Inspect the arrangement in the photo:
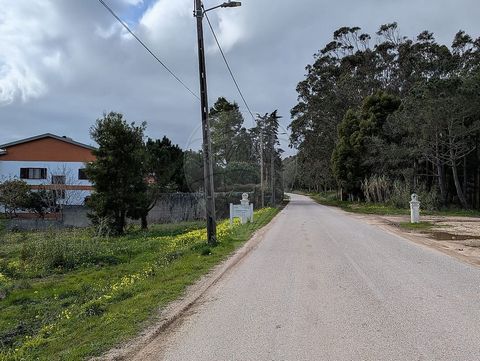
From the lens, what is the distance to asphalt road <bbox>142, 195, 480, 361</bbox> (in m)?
5.19

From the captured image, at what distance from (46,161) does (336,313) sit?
48040 millimetres

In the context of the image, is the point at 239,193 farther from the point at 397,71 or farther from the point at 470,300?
the point at 470,300

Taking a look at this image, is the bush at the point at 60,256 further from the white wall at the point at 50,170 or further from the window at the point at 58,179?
the white wall at the point at 50,170

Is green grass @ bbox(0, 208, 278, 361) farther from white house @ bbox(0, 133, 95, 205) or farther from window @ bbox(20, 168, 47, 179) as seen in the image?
window @ bbox(20, 168, 47, 179)

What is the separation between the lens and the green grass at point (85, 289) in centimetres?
636

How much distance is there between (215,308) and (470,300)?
3965mm

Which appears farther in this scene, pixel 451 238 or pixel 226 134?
pixel 226 134

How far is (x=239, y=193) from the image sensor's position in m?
40.8

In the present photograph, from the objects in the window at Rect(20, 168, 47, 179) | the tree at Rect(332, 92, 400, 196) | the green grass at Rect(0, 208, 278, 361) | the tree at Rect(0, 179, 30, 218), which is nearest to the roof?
the window at Rect(20, 168, 47, 179)

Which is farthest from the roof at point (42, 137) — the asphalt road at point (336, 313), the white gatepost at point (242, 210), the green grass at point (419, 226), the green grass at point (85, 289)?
the asphalt road at point (336, 313)

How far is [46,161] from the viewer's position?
163 ft

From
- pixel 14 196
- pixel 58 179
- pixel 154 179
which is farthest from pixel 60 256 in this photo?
pixel 58 179

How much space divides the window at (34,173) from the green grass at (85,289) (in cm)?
3058

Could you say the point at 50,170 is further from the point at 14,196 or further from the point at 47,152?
the point at 14,196
